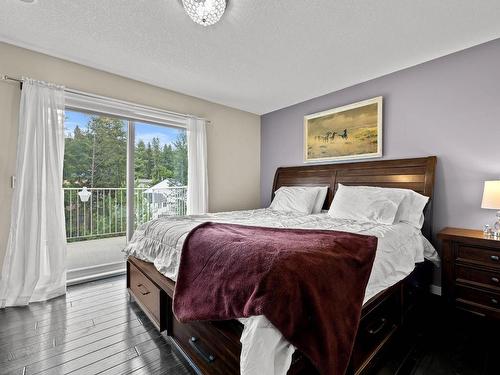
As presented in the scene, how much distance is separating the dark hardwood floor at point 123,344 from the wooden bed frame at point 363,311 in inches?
4.8

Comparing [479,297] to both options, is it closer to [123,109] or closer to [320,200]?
[320,200]

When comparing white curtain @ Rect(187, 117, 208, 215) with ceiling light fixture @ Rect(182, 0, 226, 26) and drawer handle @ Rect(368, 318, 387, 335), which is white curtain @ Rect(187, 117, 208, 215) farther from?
drawer handle @ Rect(368, 318, 387, 335)

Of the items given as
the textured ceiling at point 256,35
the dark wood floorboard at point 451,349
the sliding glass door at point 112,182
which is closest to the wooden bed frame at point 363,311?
the dark wood floorboard at point 451,349

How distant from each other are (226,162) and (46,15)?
2695 mm

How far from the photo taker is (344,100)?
3.39 metres

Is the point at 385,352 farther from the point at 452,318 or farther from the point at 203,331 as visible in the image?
the point at 203,331

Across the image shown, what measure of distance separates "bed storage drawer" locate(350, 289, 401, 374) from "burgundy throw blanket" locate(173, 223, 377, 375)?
1.10 feet

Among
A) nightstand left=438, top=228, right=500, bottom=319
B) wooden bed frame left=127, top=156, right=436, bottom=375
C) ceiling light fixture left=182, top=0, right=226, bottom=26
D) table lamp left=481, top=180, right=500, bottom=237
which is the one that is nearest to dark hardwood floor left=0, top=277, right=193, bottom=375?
wooden bed frame left=127, top=156, right=436, bottom=375

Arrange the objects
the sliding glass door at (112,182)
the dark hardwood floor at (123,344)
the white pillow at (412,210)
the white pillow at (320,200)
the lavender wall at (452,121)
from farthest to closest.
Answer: the white pillow at (320,200) → the sliding glass door at (112,182) → the white pillow at (412,210) → the lavender wall at (452,121) → the dark hardwood floor at (123,344)

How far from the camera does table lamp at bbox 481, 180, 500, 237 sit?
2.00 meters

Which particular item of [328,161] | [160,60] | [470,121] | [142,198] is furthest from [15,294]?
[470,121]

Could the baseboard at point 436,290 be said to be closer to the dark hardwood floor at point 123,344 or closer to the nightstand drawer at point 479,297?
the dark hardwood floor at point 123,344

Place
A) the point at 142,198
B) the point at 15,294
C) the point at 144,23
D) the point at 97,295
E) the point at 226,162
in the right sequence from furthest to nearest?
the point at 226,162, the point at 142,198, the point at 97,295, the point at 15,294, the point at 144,23

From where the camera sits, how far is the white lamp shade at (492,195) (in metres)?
2.00
